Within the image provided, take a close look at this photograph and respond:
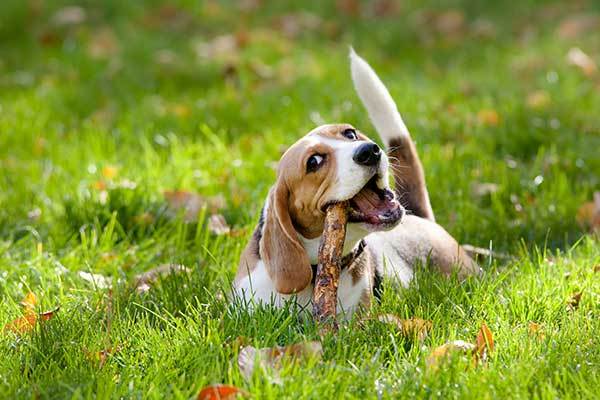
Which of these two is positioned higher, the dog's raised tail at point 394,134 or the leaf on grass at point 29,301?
the dog's raised tail at point 394,134

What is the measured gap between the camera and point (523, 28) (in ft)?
25.3

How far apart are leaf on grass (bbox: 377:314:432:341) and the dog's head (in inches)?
11.6

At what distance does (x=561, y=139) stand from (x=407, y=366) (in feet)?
9.06

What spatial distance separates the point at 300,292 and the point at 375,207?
0.38 meters

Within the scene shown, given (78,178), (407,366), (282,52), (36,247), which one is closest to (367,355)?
(407,366)

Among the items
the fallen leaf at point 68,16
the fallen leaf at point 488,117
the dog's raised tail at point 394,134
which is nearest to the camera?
the dog's raised tail at point 394,134

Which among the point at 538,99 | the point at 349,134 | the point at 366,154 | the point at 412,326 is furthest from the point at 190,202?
the point at 538,99

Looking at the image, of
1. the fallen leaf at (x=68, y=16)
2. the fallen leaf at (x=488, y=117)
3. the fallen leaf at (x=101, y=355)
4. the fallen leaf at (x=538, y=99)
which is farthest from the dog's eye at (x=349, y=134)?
the fallen leaf at (x=68, y=16)

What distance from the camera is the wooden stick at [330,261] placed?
3.05m

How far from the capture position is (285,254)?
3.14 metres

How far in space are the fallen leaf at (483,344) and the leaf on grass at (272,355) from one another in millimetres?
462

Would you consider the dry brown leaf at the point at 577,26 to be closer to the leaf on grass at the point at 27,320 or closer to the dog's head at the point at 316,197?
the dog's head at the point at 316,197

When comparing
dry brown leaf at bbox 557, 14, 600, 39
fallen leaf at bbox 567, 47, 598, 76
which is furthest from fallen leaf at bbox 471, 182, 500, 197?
dry brown leaf at bbox 557, 14, 600, 39

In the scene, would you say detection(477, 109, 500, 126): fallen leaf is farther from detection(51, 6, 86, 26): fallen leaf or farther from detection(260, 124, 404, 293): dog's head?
detection(51, 6, 86, 26): fallen leaf
